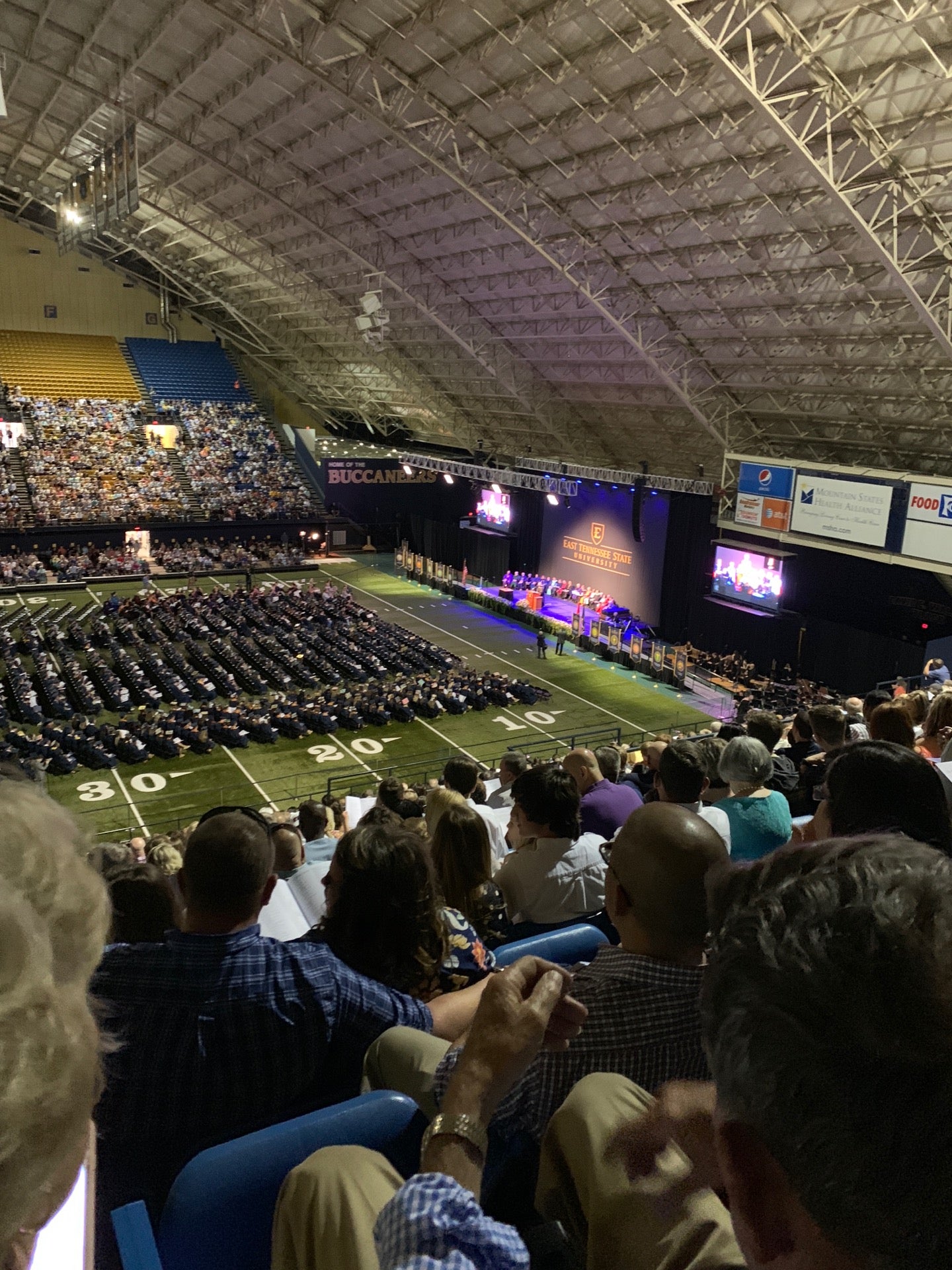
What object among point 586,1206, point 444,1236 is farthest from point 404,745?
point 444,1236

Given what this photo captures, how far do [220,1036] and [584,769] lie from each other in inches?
189

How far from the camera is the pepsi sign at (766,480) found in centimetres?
2445

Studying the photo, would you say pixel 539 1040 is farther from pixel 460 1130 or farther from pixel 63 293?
pixel 63 293

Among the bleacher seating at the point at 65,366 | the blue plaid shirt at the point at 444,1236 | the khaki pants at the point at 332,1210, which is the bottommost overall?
the khaki pants at the point at 332,1210

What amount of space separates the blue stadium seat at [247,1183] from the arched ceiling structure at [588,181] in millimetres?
14487

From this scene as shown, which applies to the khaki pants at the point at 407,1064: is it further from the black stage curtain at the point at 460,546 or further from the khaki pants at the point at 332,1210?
the black stage curtain at the point at 460,546

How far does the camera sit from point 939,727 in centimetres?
745

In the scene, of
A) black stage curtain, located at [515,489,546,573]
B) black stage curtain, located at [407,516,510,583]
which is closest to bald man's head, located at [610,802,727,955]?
black stage curtain, located at [515,489,546,573]

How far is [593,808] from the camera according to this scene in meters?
6.50

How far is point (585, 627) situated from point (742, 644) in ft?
20.9

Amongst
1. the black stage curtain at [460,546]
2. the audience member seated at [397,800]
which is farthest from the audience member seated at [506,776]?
the black stage curtain at [460,546]

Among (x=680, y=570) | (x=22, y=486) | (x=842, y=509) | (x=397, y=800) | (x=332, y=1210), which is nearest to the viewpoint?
(x=332, y=1210)

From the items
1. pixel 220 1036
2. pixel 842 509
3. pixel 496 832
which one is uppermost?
pixel 842 509

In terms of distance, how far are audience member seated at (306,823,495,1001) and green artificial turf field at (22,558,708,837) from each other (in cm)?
1239
